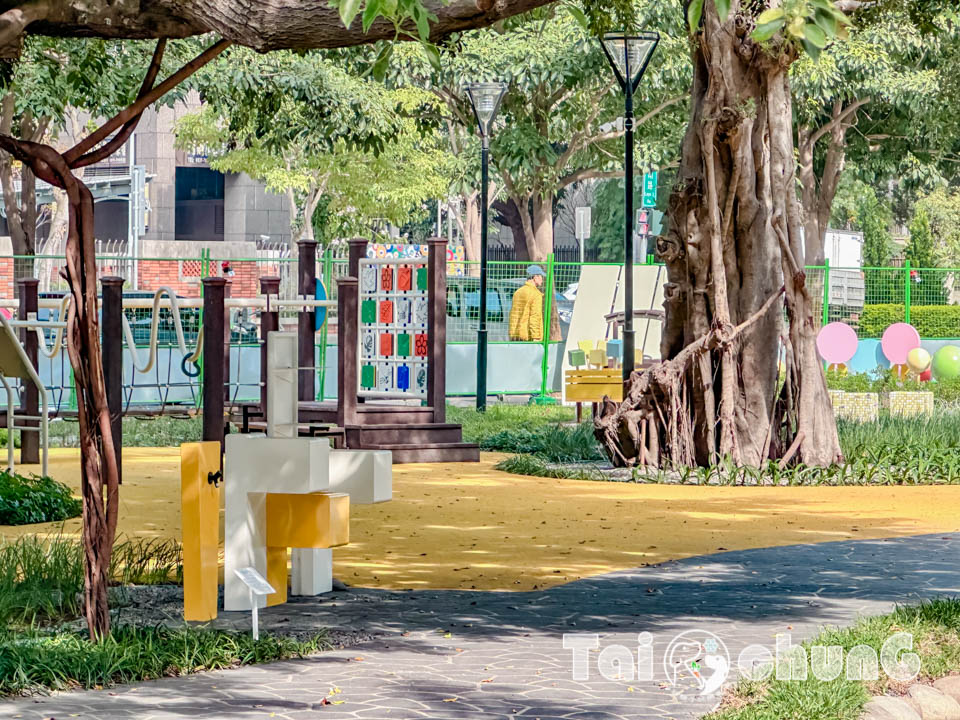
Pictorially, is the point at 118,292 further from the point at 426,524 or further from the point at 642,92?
the point at 642,92

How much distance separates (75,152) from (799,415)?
9293mm

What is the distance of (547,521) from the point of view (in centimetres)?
1203

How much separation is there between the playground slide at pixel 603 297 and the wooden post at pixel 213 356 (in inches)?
471

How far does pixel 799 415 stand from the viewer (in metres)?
15.0

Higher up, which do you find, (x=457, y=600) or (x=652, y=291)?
(x=652, y=291)

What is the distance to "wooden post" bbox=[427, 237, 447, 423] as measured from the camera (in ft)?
54.3

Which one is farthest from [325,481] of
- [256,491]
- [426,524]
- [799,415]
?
[799,415]

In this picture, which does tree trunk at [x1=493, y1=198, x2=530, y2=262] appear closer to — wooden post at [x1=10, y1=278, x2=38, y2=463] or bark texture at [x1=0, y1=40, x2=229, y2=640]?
wooden post at [x1=10, y1=278, x2=38, y2=463]

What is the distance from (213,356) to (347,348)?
2.21m

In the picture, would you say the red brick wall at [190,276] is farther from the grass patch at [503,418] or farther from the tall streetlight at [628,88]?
the tall streetlight at [628,88]

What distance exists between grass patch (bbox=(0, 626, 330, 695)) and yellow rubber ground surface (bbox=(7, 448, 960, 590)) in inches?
82.6

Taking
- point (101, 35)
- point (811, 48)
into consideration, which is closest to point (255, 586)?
point (101, 35)

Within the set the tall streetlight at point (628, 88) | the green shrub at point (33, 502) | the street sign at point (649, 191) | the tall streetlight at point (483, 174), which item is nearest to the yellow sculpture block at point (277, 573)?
the green shrub at point (33, 502)

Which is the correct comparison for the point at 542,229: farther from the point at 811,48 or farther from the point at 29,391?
the point at 811,48
